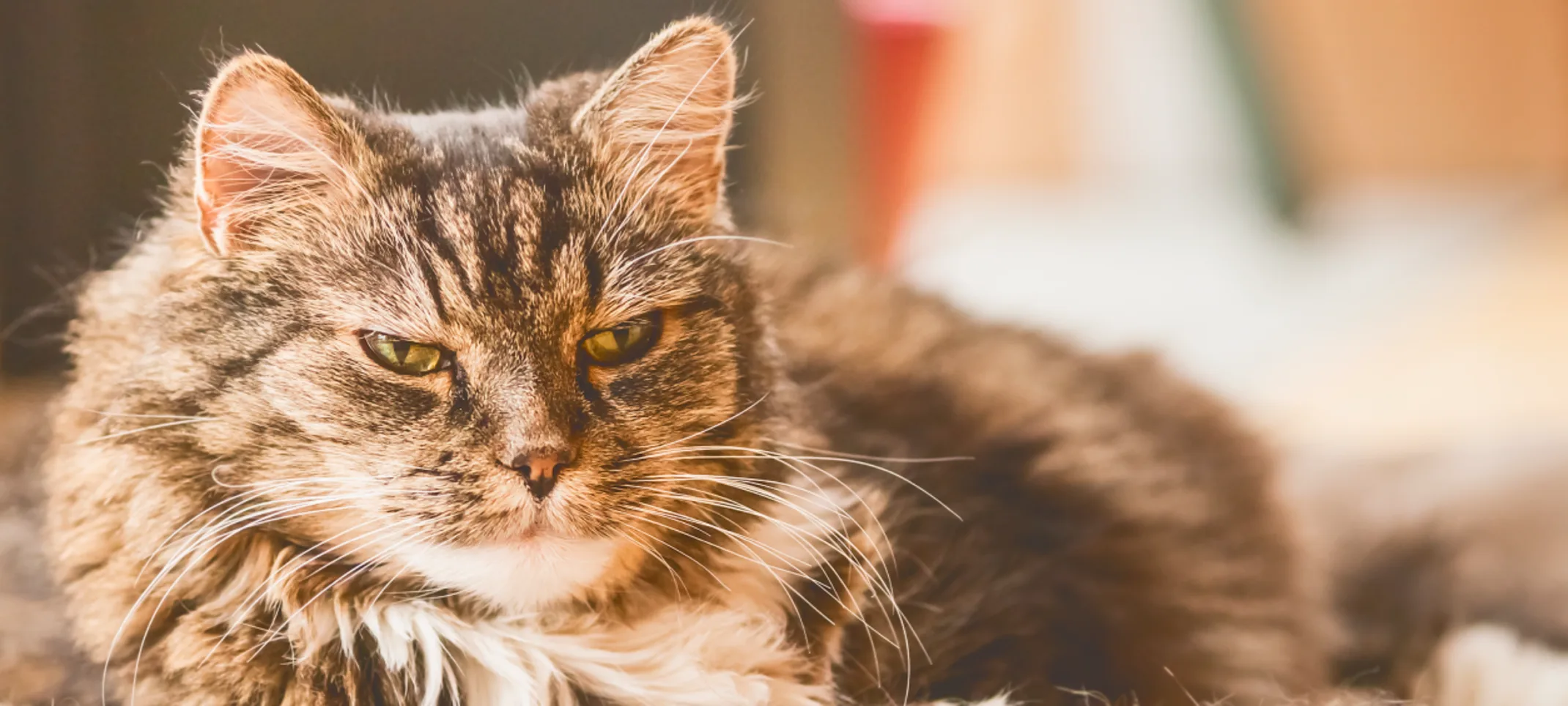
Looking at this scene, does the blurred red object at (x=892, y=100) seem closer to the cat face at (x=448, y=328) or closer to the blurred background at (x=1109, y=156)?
the blurred background at (x=1109, y=156)

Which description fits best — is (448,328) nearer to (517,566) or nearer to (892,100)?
(517,566)

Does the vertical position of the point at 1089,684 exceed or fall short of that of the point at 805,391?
it falls short

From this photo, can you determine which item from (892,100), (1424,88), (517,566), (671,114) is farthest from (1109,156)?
(517,566)

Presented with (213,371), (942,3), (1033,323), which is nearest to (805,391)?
(213,371)

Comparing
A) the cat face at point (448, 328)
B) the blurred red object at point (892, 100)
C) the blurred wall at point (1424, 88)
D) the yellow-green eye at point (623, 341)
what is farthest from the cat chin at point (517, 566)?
the blurred wall at point (1424, 88)

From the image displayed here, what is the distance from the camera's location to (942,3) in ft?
6.48

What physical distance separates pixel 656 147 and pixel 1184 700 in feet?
1.97

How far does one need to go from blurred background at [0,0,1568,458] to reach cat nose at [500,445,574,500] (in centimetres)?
27

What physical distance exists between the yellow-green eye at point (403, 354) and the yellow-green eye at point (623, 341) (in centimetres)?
8

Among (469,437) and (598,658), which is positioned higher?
(469,437)

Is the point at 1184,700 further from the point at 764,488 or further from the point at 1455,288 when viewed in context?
the point at 1455,288

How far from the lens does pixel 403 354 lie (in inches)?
26.8

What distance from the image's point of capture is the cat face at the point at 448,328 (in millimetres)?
667

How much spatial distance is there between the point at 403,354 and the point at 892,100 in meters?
1.29
